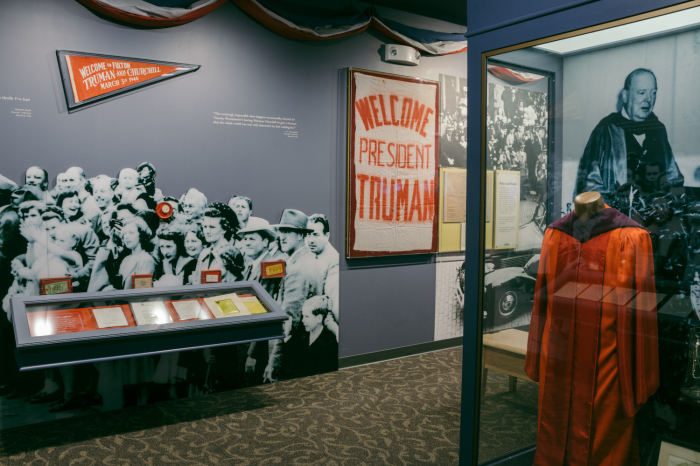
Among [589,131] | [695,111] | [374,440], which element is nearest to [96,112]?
[374,440]

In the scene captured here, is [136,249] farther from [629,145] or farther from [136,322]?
[629,145]

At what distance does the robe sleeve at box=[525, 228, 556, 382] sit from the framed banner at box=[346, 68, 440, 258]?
98.6 inches

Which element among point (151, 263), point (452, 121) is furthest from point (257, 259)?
point (452, 121)

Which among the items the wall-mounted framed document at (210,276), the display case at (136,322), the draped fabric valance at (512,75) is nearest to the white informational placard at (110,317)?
the display case at (136,322)

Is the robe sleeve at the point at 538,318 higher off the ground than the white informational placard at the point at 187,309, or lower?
higher

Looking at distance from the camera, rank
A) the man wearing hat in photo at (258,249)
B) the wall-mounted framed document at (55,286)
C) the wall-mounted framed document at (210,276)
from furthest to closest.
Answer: the man wearing hat in photo at (258,249) < the wall-mounted framed document at (210,276) < the wall-mounted framed document at (55,286)

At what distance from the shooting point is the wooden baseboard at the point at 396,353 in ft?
14.5

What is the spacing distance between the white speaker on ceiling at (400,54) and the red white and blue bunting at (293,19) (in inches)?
2.3

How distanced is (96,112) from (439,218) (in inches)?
119

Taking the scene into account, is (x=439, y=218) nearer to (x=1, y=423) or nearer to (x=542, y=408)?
(x=542, y=408)

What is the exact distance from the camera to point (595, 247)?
1.74m

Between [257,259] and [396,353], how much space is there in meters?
1.65

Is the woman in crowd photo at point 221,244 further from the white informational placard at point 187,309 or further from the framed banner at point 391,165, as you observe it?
the framed banner at point 391,165

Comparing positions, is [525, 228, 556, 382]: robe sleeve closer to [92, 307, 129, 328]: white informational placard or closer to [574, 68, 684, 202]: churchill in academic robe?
[574, 68, 684, 202]: churchill in academic robe
